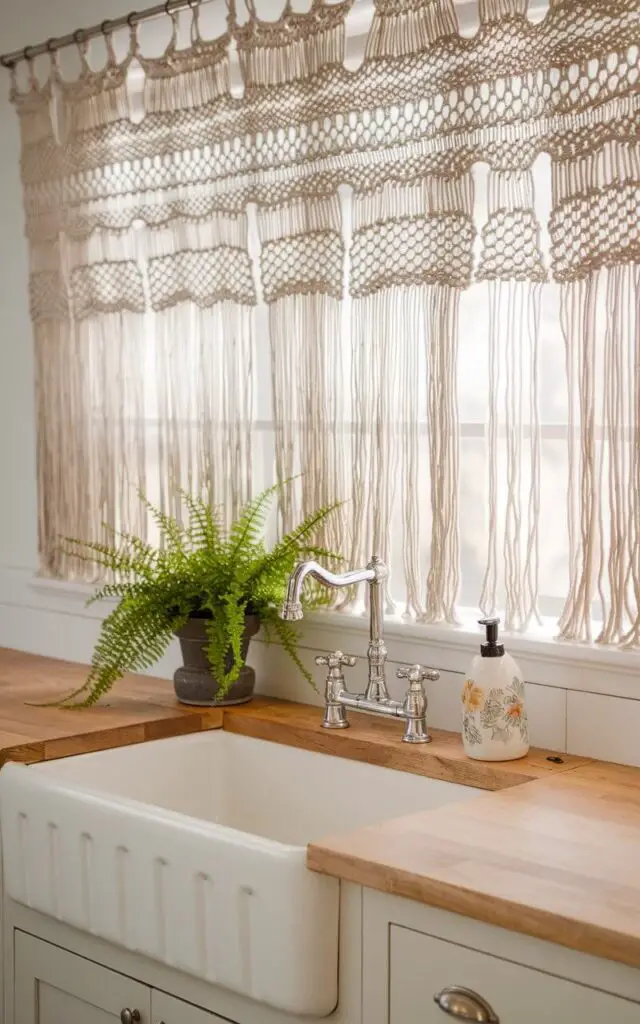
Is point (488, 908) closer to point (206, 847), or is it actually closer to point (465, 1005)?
point (465, 1005)

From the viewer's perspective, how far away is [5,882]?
2.03m

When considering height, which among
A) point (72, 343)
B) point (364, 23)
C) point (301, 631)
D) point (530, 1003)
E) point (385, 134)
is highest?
point (364, 23)

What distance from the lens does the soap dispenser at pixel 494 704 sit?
→ 1968 millimetres

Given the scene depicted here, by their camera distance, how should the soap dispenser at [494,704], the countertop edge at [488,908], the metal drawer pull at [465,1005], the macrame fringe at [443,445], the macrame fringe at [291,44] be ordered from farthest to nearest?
the macrame fringe at [291,44] < the macrame fringe at [443,445] < the soap dispenser at [494,704] < the metal drawer pull at [465,1005] < the countertop edge at [488,908]

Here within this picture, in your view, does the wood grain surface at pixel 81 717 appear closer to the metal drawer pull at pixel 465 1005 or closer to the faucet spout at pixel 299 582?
the faucet spout at pixel 299 582

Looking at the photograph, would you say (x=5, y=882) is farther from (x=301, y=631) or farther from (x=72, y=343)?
(x=72, y=343)

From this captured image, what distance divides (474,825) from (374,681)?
1.90ft

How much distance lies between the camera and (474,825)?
1.67 metres

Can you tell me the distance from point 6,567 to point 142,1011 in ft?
5.09

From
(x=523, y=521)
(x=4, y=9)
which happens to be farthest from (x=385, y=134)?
(x=4, y=9)

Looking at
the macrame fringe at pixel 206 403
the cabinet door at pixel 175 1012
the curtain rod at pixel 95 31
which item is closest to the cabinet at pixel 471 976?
the cabinet door at pixel 175 1012

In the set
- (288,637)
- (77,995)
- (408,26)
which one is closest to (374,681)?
(288,637)

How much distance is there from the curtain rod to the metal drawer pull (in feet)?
6.33

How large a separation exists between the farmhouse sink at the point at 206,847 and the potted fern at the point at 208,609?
13 cm
